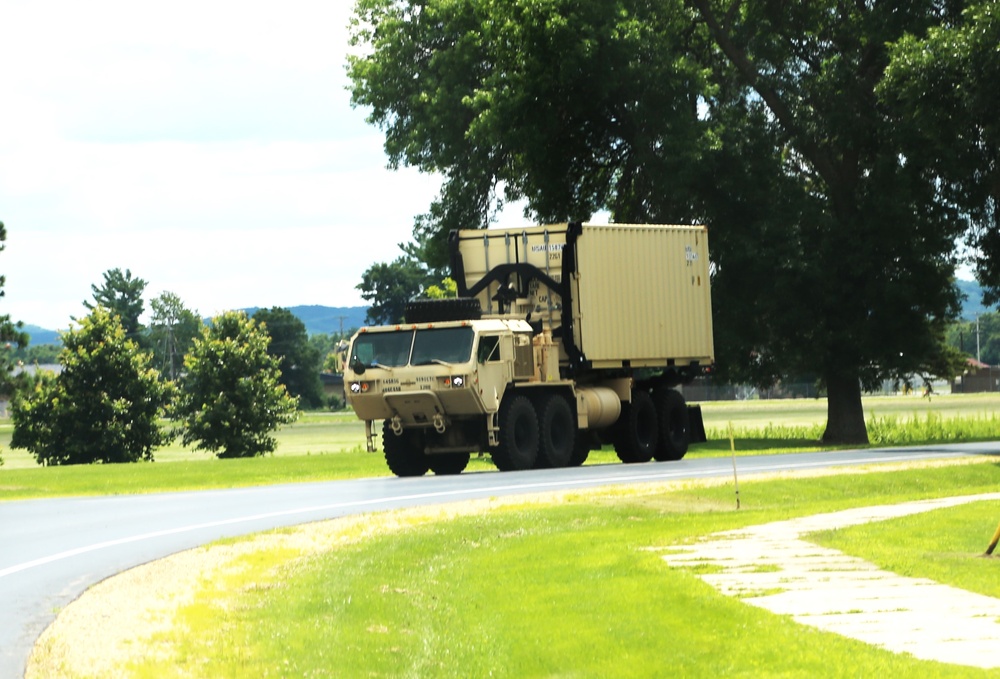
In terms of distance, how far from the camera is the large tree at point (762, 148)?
140ft

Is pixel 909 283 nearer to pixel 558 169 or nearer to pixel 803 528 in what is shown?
pixel 558 169

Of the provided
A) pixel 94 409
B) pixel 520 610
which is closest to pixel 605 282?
pixel 520 610

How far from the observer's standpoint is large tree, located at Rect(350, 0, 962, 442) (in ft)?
140

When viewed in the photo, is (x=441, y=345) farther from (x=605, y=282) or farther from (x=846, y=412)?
(x=846, y=412)

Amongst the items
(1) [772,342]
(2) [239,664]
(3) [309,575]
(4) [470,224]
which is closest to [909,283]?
(1) [772,342]

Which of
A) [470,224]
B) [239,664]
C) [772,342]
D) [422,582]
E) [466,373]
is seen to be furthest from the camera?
[470,224]

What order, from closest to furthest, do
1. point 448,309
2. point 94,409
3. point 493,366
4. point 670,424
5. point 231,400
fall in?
point 493,366 < point 448,309 < point 670,424 < point 94,409 < point 231,400

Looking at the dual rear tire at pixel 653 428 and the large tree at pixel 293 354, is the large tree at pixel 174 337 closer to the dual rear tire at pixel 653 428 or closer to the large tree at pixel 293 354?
the large tree at pixel 293 354

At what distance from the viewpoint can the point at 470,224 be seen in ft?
167

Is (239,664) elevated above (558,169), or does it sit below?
below

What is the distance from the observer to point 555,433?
109ft

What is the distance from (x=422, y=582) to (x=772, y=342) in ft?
105

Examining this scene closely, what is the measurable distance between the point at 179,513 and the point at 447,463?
12.0 metres

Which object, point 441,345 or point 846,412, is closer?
point 441,345
